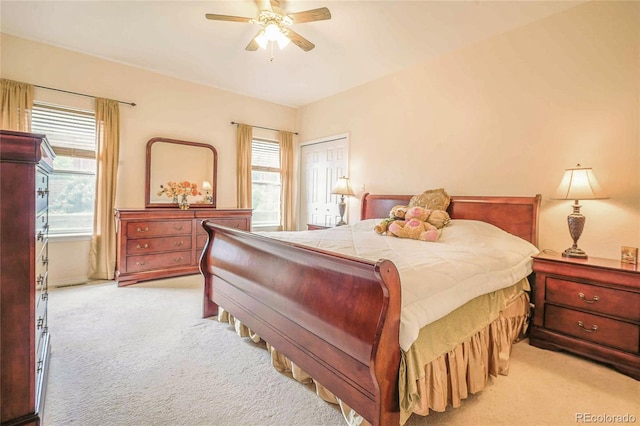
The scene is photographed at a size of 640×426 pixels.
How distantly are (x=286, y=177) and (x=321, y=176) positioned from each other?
70 cm

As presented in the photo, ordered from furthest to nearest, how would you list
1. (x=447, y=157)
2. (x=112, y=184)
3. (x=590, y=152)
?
(x=112, y=184) < (x=447, y=157) < (x=590, y=152)

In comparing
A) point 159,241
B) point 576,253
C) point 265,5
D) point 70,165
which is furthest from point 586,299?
point 70,165

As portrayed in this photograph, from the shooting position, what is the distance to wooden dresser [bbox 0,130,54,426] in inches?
45.3

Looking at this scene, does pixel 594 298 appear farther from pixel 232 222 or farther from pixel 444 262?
A: pixel 232 222

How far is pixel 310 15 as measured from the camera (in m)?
2.38

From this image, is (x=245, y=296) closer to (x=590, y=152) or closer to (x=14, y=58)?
(x=590, y=152)

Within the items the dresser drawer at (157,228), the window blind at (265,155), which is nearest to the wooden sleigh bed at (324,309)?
the dresser drawer at (157,228)

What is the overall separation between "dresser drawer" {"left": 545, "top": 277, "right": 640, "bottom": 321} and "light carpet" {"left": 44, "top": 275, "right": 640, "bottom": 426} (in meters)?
0.40

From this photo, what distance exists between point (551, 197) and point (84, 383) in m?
3.83

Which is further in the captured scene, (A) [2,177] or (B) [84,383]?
(B) [84,383]

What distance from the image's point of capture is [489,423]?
1.48 metres

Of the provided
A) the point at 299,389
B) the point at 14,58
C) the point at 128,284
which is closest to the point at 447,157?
the point at 299,389

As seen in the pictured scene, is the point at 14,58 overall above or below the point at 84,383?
above

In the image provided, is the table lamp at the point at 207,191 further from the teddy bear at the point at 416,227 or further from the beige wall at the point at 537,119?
the teddy bear at the point at 416,227
